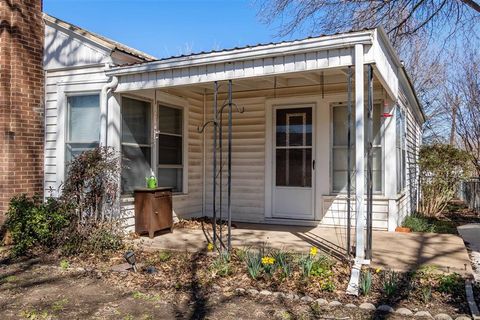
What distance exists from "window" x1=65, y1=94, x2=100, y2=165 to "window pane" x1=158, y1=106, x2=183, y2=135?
119 centimetres

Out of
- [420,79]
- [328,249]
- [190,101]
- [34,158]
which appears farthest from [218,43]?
[328,249]

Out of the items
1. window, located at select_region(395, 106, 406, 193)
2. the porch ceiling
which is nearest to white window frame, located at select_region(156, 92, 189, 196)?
the porch ceiling

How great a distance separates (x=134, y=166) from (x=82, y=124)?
1.12 meters

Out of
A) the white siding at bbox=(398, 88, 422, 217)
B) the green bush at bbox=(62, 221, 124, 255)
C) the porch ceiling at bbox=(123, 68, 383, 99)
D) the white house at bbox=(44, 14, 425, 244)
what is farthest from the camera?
the white siding at bbox=(398, 88, 422, 217)

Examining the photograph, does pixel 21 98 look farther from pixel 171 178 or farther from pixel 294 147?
pixel 294 147

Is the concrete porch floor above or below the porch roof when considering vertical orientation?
below

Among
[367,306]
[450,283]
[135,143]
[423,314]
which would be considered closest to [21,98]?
[135,143]

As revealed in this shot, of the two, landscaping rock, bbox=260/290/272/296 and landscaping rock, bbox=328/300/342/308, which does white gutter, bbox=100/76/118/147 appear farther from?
landscaping rock, bbox=328/300/342/308

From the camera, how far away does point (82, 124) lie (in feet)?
23.6

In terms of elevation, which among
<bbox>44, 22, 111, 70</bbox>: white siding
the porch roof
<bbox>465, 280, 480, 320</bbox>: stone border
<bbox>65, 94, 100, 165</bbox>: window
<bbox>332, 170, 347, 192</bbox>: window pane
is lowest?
<bbox>465, 280, 480, 320</bbox>: stone border

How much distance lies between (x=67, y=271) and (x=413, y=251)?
178 inches

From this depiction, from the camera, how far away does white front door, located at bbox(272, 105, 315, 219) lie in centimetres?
814

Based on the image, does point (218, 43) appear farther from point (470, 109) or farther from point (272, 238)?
point (272, 238)

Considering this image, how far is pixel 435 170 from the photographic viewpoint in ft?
35.2
